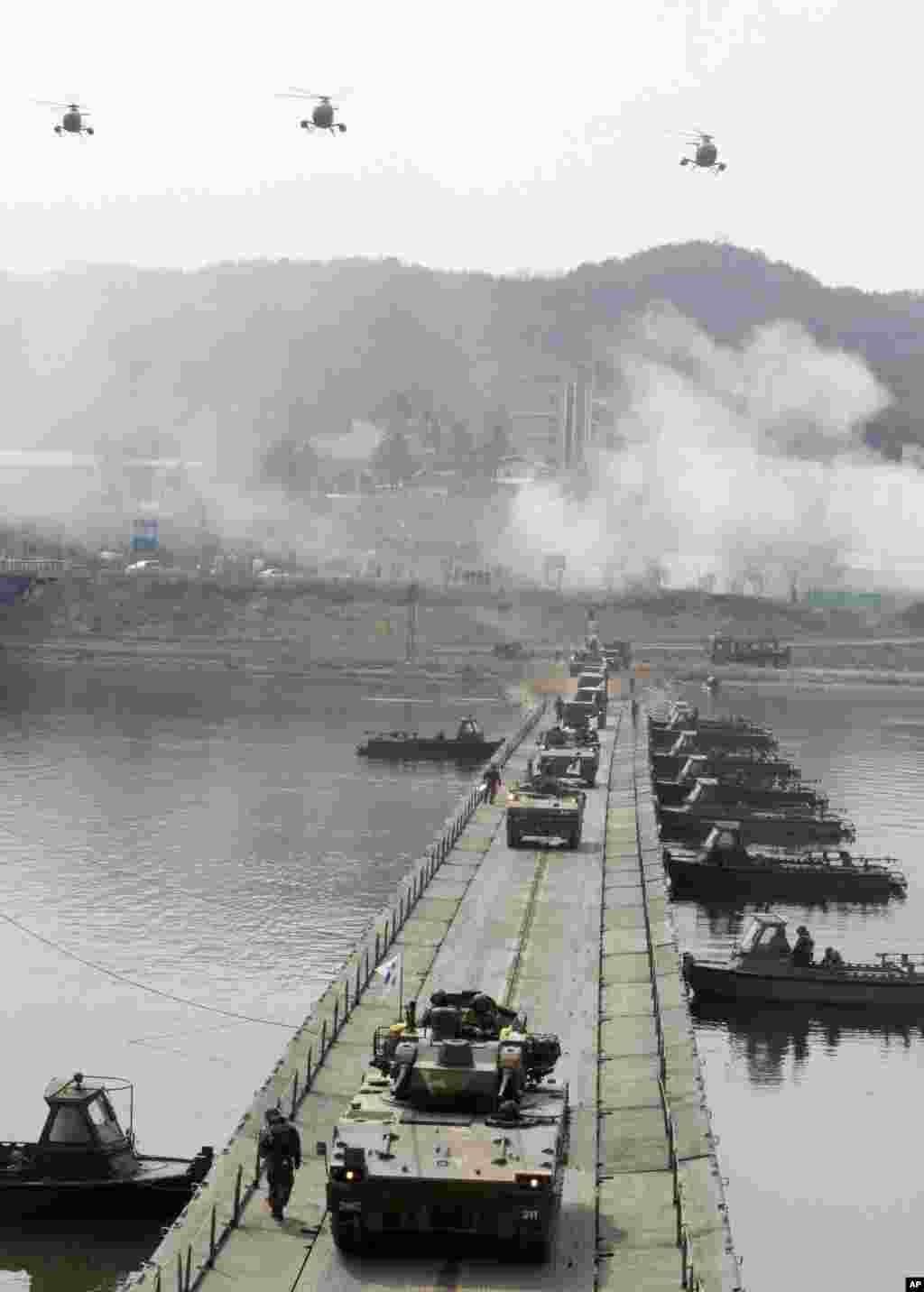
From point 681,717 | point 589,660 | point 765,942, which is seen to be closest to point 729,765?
point 681,717

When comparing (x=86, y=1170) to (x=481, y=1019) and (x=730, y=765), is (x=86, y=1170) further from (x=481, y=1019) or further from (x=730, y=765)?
(x=730, y=765)

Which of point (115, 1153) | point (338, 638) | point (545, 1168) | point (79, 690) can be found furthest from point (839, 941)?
point (338, 638)

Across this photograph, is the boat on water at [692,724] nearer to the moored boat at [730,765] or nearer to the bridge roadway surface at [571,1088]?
the moored boat at [730,765]

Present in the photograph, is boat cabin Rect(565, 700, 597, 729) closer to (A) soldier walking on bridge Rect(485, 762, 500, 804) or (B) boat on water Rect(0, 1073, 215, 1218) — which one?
(A) soldier walking on bridge Rect(485, 762, 500, 804)

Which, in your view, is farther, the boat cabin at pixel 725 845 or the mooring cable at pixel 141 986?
the boat cabin at pixel 725 845

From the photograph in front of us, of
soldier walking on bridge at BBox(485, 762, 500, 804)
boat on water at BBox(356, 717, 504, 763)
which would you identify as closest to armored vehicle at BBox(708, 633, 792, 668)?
boat on water at BBox(356, 717, 504, 763)

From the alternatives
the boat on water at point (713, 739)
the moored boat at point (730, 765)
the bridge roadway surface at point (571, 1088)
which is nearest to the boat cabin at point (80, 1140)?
the bridge roadway surface at point (571, 1088)
